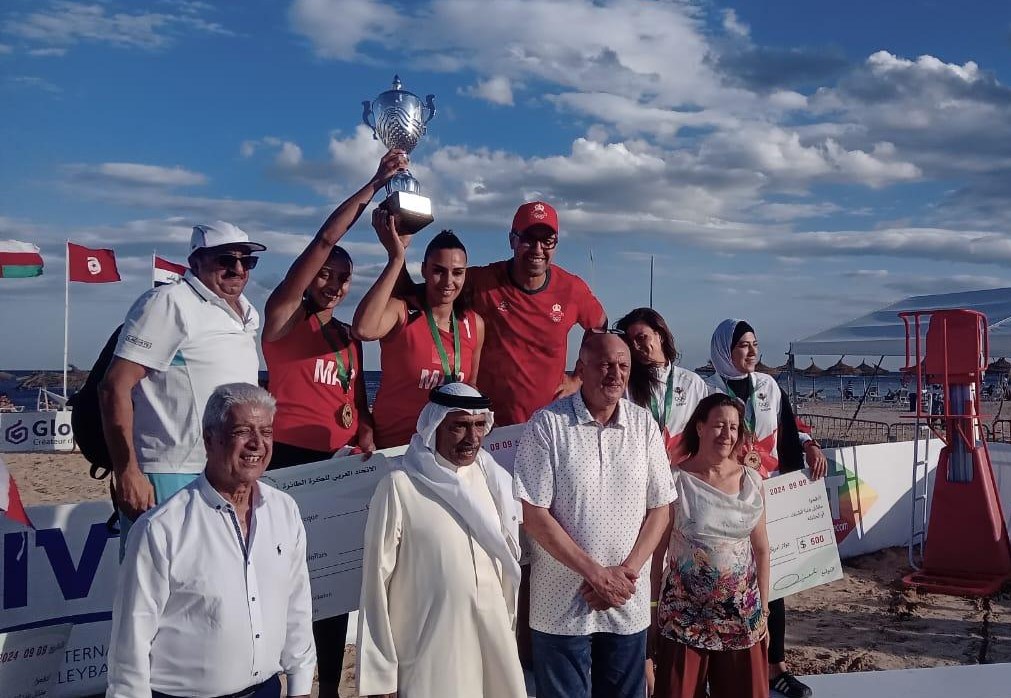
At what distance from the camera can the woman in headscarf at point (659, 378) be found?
4.35m

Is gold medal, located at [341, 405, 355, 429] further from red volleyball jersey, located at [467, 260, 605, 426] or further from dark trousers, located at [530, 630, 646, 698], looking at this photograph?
dark trousers, located at [530, 630, 646, 698]

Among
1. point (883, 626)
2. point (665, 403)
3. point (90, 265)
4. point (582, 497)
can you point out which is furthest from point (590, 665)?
point (90, 265)

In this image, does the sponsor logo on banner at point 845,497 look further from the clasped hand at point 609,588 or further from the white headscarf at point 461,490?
the white headscarf at point 461,490

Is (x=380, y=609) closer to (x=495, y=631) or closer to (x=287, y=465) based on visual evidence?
(x=495, y=631)

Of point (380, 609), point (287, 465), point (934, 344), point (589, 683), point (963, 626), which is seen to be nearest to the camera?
point (380, 609)

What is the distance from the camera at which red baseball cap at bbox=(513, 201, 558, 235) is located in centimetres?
414

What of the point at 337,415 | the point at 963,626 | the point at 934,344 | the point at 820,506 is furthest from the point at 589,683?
the point at 934,344

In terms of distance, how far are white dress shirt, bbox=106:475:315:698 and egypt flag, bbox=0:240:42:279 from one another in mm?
14804

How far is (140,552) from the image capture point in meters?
2.28

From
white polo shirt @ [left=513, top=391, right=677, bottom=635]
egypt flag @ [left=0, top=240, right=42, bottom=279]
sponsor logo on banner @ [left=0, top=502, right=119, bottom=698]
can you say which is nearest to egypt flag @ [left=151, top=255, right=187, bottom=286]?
egypt flag @ [left=0, top=240, right=42, bottom=279]

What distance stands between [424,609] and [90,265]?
18.5 meters

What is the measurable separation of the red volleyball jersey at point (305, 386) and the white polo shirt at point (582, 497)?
1.14m

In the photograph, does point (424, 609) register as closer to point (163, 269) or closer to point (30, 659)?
point (30, 659)

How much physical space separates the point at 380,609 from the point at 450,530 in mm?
367
